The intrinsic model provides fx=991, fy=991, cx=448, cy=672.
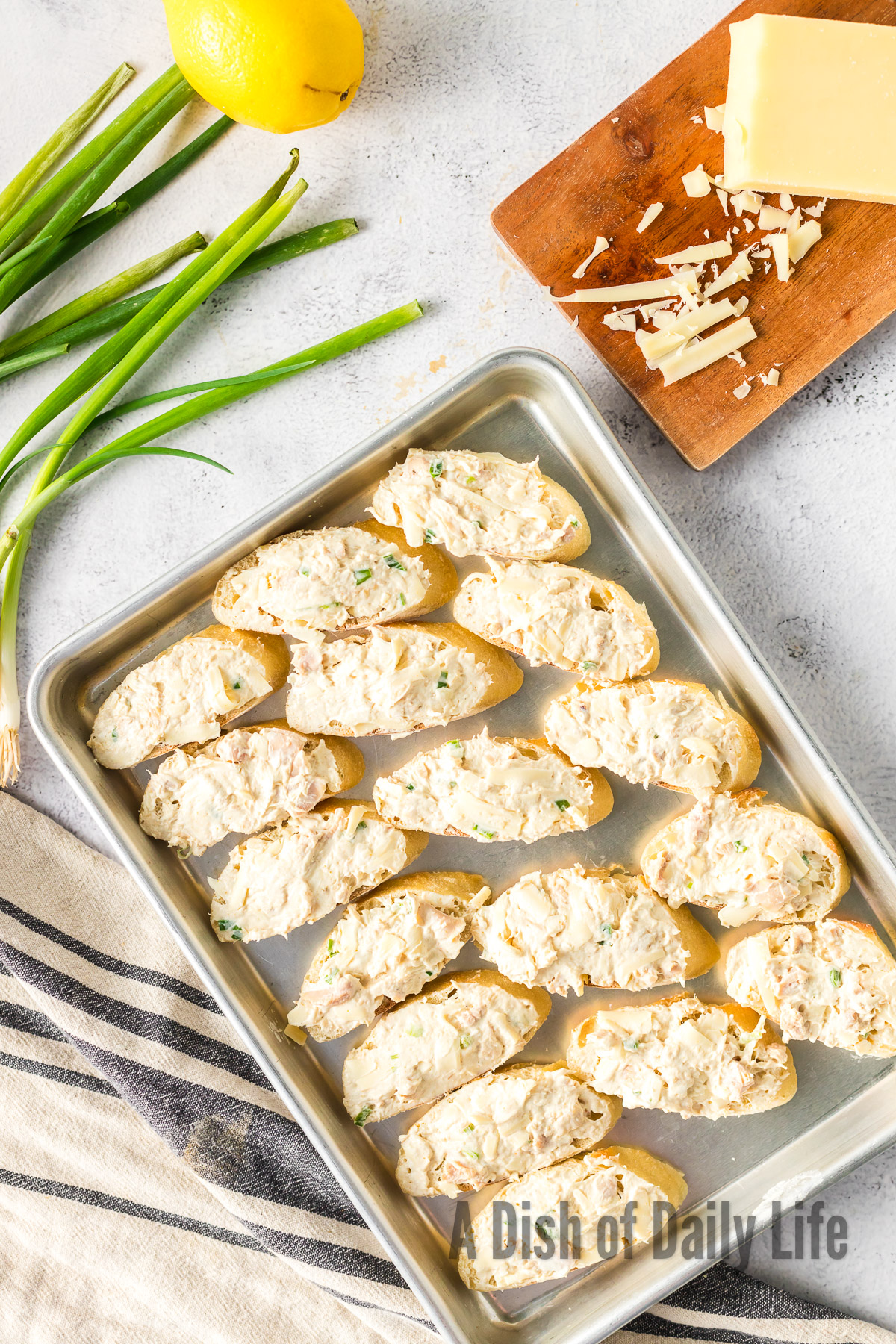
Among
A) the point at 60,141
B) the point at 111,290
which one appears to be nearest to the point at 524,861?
the point at 111,290

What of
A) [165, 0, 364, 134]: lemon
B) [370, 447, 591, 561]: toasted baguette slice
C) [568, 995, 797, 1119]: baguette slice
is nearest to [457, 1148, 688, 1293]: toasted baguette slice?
[568, 995, 797, 1119]: baguette slice

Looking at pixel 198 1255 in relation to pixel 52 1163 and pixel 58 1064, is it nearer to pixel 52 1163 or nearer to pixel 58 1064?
pixel 52 1163

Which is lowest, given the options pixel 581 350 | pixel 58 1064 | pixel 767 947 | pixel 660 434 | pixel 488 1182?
pixel 488 1182

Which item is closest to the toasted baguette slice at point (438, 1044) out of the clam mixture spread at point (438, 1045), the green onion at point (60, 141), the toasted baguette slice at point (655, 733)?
the clam mixture spread at point (438, 1045)

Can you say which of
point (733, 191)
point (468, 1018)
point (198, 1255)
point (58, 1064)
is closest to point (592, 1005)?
point (468, 1018)

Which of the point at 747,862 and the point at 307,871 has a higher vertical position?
the point at 307,871

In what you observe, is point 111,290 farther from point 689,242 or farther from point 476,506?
point 689,242

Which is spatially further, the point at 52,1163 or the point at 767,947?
the point at 52,1163
